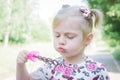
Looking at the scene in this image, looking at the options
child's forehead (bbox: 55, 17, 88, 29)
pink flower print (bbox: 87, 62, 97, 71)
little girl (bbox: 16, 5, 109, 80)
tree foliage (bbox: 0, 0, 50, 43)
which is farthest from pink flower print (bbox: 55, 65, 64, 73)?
tree foliage (bbox: 0, 0, 50, 43)

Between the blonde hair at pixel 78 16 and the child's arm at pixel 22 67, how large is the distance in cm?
32

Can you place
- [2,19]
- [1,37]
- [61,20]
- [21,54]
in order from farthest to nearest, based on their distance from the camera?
[1,37] → [2,19] → [61,20] → [21,54]

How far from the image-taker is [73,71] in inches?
107

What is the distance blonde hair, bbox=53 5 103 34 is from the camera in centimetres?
274

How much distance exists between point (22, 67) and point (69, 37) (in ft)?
1.21

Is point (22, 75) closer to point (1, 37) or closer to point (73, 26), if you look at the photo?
point (73, 26)

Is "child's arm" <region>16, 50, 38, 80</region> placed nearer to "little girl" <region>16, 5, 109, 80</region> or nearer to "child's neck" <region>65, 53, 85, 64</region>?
"little girl" <region>16, 5, 109, 80</region>

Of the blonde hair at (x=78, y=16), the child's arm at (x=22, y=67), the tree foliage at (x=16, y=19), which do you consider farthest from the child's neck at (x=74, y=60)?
the tree foliage at (x=16, y=19)

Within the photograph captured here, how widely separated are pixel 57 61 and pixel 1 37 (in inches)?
1614

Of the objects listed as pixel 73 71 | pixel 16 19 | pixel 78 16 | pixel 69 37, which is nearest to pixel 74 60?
pixel 73 71

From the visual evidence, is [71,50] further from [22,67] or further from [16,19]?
[16,19]

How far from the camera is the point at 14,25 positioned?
38938 mm

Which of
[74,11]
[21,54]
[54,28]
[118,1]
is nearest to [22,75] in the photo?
[21,54]

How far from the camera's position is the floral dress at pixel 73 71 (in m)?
2.72
